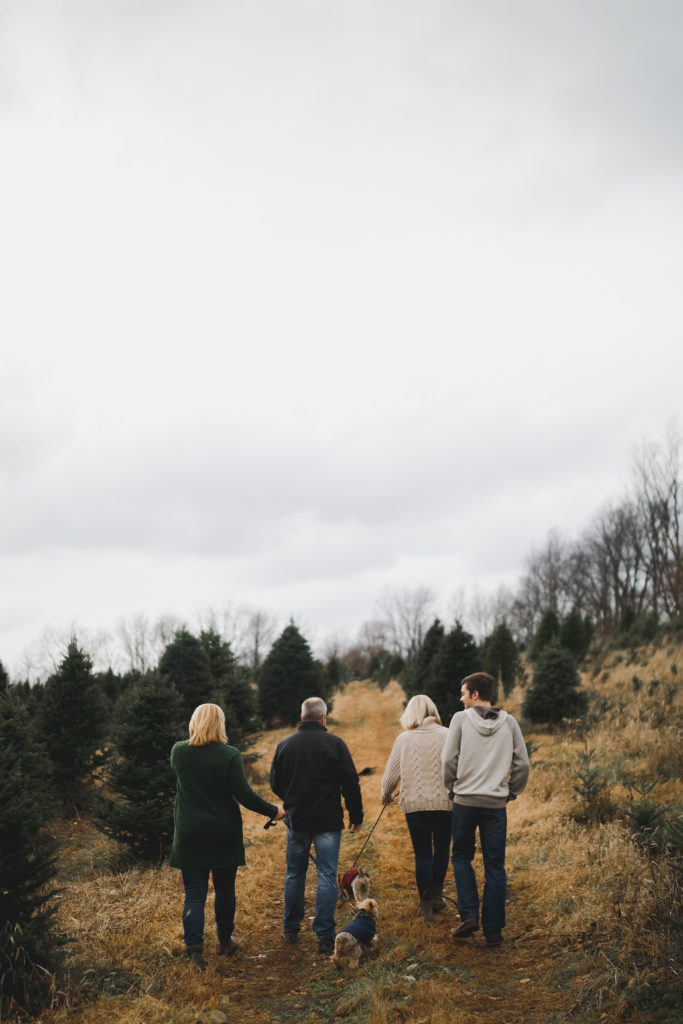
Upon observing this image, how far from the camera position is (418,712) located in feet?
21.2

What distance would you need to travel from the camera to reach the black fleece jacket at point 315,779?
5.68 metres

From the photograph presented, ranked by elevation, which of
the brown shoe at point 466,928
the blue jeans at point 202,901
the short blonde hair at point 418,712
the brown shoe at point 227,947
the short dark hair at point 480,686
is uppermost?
the short dark hair at point 480,686

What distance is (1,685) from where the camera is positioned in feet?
35.3

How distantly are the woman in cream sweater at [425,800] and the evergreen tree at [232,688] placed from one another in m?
7.96

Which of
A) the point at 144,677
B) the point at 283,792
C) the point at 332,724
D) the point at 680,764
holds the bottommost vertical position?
the point at 332,724

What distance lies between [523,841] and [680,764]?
3583 millimetres

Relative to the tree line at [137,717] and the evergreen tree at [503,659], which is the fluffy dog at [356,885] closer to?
the tree line at [137,717]

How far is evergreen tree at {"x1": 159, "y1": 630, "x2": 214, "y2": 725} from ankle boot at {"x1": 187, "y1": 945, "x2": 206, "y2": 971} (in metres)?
10.2

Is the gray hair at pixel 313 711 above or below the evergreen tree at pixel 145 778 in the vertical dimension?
above

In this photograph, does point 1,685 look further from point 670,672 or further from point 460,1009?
point 670,672

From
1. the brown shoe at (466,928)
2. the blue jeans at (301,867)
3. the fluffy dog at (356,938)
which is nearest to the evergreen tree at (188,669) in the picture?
the blue jeans at (301,867)

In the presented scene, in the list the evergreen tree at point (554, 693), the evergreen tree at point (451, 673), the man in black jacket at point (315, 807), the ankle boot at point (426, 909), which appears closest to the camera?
the man in black jacket at point (315, 807)

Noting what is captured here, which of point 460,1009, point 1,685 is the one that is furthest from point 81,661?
point 460,1009

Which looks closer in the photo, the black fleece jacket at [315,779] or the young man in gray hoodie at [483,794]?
the young man in gray hoodie at [483,794]
